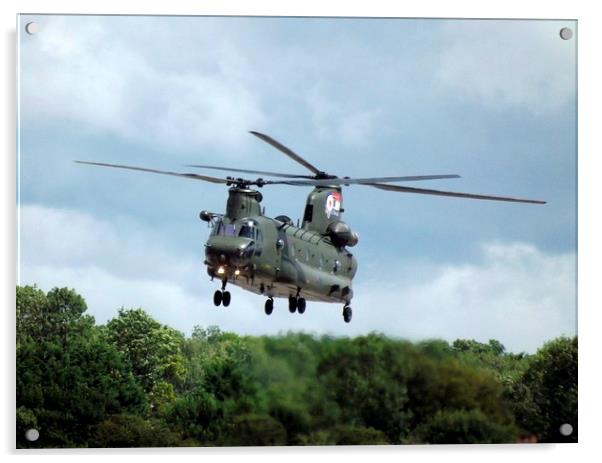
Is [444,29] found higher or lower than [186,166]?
higher

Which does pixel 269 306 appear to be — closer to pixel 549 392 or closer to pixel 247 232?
pixel 247 232

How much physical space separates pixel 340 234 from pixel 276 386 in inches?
96.8

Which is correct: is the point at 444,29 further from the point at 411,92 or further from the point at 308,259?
the point at 308,259

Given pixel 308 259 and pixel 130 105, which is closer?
pixel 130 105

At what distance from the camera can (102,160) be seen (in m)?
15.7

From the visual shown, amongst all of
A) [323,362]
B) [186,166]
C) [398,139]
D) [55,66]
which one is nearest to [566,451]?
[323,362]

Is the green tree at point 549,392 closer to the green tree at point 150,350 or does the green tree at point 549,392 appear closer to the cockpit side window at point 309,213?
the cockpit side window at point 309,213

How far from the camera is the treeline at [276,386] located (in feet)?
50.3

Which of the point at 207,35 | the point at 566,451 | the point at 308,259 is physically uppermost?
the point at 207,35

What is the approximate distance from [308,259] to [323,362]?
205 cm

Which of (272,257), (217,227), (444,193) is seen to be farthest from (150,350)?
(444,193)

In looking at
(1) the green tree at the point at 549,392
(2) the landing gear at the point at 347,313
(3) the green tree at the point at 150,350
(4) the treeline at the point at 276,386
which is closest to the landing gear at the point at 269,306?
(4) the treeline at the point at 276,386

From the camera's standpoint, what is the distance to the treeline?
15336mm
